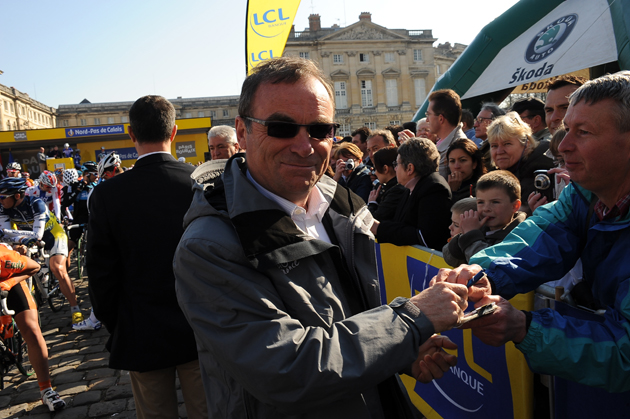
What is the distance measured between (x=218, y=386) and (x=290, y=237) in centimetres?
62

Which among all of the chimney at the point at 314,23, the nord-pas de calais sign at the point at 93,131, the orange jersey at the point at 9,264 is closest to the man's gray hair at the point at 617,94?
the orange jersey at the point at 9,264

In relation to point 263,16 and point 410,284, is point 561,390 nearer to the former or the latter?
point 410,284

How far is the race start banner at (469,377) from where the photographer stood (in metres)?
2.43

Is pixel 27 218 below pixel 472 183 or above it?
below

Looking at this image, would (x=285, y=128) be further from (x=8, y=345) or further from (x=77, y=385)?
(x=8, y=345)

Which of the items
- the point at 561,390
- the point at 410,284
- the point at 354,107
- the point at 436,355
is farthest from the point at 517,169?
the point at 354,107

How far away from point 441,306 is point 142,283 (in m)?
2.04

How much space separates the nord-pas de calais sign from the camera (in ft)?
111

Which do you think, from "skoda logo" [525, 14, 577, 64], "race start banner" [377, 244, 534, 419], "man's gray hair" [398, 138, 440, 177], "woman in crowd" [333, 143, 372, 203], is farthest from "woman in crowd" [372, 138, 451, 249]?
"skoda logo" [525, 14, 577, 64]

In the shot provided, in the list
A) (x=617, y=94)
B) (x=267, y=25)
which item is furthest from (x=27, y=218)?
(x=617, y=94)

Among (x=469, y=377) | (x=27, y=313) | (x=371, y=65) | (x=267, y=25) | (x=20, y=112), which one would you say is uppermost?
(x=371, y=65)

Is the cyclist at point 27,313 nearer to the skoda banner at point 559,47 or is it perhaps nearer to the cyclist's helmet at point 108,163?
the cyclist's helmet at point 108,163

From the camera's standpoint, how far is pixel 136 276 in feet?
9.23

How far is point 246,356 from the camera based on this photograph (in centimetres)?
130
